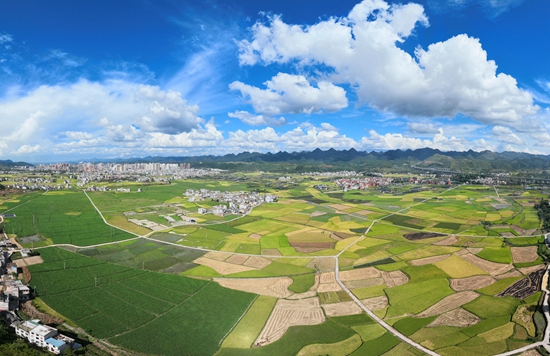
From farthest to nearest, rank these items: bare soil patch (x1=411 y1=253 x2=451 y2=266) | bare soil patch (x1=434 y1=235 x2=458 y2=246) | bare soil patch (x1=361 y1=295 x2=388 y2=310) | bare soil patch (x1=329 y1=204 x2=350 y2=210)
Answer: bare soil patch (x1=329 y1=204 x2=350 y2=210) → bare soil patch (x1=434 y1=235 x2=458 y2=246) → bare soil patch (x1=411 y1=253 x2=451 y2=266) → bare soil patch (x1=361 y1=295 x2=388 y2=310)

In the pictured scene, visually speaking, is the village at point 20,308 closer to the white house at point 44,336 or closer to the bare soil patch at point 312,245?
the white house at point 44,336

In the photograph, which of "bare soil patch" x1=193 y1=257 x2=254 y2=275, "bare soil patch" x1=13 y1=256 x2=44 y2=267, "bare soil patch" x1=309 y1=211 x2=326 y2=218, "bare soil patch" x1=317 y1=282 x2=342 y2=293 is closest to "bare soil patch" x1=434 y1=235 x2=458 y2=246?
"bare soil patch" x1=317 y1=282 x2=342 y2=293

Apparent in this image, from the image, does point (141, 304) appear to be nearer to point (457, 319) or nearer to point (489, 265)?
point (457, 319)

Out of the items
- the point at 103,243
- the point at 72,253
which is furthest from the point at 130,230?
the point at 72,253

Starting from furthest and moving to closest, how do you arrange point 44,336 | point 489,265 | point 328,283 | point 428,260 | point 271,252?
point 271,252 → point 428,260 → point 489,265 → point 328,283 → point 44,336

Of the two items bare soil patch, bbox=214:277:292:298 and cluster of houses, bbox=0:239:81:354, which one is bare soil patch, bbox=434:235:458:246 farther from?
cluster of houses, bbox=0:239:81:354

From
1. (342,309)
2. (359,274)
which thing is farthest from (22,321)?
(359,274)
